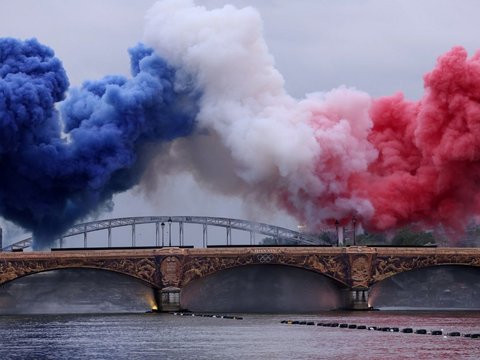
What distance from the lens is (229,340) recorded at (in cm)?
14400

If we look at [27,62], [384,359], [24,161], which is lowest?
[384,359]

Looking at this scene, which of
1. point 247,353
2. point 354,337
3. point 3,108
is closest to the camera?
point 247,353

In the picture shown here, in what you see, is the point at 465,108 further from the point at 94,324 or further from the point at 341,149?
the point at 94,324

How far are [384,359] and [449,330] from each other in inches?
1563

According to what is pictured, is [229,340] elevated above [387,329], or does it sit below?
below

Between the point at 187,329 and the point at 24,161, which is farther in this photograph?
the point at 24,161

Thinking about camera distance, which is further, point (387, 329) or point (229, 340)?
point (387, 329)

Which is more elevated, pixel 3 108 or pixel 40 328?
pixel 3 108

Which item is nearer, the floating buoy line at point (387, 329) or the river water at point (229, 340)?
the river water at point (229, 340)

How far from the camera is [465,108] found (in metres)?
199

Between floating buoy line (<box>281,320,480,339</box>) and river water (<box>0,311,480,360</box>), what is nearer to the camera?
river water (<box>0,311,480,360</box>)

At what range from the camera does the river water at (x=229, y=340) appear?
125250 millimetres

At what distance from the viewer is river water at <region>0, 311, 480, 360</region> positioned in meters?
125

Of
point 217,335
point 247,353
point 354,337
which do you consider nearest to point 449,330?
point 354,337
